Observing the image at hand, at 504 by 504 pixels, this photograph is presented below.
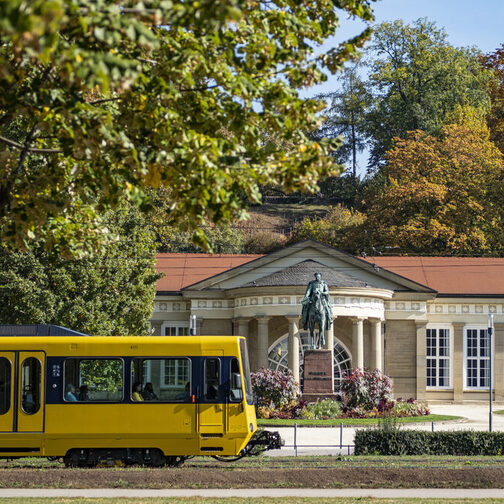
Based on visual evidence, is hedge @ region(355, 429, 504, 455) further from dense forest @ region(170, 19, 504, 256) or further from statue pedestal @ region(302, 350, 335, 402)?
dense forest @ region(170, 19, 504, 256)

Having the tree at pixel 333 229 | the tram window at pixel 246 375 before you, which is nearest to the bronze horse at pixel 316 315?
the tram window at pixel 246 375

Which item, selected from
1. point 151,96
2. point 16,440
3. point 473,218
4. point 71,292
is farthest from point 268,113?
point 473,218

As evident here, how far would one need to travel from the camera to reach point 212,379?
21.1 meters

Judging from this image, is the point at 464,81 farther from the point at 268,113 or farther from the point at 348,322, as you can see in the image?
the point at 268,113

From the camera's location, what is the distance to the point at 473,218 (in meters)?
63.6

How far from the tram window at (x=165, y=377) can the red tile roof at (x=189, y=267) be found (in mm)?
30821

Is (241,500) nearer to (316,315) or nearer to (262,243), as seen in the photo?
(316,315)

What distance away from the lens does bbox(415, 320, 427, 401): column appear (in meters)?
49.6

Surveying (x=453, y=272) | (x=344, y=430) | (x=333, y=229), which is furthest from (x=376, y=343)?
(x=333, y=229)

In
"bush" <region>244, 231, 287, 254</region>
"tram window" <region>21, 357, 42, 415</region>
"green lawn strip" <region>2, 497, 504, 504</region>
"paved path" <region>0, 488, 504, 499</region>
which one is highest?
"bush" <region>244, 231, 287, 254</region>

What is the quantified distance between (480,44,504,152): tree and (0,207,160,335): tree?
45855 millimetres

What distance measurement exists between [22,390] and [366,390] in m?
19.2

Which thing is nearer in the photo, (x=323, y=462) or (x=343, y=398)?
(x=323, y=462)

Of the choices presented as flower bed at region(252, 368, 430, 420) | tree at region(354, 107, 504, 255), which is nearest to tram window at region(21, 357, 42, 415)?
flower bed at region(252, 368, 430, 420)
